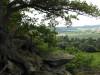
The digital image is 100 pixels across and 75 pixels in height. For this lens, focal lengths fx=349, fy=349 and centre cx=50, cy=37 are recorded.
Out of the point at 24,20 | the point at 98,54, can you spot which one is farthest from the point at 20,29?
the point at 98,54

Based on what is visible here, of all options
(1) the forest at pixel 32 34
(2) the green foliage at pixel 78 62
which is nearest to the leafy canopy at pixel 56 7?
(1) the forest at pixel 32 34

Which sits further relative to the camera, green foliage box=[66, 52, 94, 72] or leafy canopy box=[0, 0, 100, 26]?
green foliage box=[66, 52, 94, 72]

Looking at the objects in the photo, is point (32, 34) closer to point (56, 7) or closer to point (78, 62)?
point (56, 7)

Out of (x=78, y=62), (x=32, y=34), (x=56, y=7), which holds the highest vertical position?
(x=56, y=7)

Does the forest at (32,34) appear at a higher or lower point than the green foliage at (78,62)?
higher

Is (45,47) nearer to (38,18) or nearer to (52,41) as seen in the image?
(52,41)

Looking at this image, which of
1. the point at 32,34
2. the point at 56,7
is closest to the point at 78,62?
the point at 32,34

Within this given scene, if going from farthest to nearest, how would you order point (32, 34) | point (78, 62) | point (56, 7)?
1. point (78, 62)
2. point (32, 34)
3. point (56, 7)

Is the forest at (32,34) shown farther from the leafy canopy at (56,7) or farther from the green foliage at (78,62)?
the green foliage at (78,62)

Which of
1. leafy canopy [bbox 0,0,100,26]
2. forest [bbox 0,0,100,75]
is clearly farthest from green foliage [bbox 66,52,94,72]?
leafy canopy [bbox 0,0,100,26]

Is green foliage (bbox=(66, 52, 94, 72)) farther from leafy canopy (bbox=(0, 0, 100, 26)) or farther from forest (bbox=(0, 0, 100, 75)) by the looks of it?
leafy canopy (bbox=(0, 0, 100, 26))

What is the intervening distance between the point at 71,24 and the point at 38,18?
1.82m

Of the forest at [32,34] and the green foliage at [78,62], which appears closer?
the forest at [32,34]

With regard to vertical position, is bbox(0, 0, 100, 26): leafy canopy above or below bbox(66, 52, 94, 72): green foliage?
above
